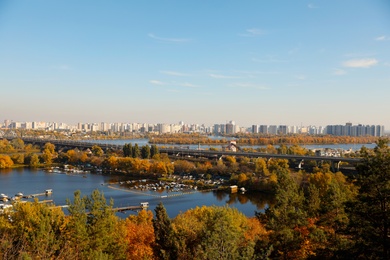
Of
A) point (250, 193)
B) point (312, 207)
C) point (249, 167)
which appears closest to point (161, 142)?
point (249, 167)

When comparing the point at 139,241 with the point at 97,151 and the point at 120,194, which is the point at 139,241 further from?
the point at 97,151

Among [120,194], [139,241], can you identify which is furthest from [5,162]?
[139,241]

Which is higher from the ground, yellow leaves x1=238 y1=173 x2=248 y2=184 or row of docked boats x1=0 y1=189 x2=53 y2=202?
yellow leaves x1=238 y1=173 x2=248 y2=184

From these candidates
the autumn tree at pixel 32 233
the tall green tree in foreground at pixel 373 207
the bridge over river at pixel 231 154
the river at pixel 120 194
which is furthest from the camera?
the bridge over river at pixel 231 154

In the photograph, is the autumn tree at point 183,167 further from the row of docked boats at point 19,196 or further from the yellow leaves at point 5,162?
the yellow leaves at point 5,162

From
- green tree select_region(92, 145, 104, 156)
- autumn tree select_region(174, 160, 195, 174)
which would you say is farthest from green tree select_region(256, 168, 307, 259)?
green tree select_region(92, 145, 104, 156)

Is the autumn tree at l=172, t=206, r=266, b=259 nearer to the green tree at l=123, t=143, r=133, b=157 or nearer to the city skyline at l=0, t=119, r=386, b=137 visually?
the green tree at l=123, t=143, r=133, b=157

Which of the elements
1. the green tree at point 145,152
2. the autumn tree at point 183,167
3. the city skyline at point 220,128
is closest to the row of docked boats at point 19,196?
the autumn tree at point 183,167
